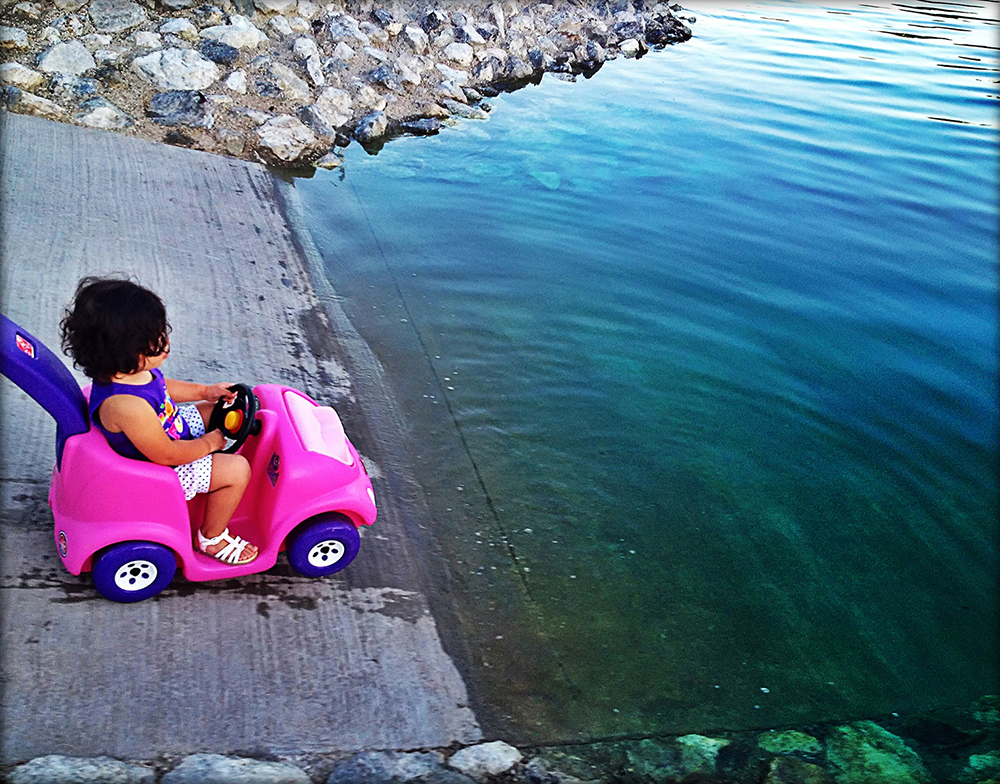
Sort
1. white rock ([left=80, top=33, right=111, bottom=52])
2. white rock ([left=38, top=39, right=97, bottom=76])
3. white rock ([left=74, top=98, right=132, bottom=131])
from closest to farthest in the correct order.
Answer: white rock ([left=74, top=98, right=132, bottom=131]) < white rock ([left=38, top=39, right=97, bottom=76]) < white rock ([left=80, top=33, right=111, bottom=52])

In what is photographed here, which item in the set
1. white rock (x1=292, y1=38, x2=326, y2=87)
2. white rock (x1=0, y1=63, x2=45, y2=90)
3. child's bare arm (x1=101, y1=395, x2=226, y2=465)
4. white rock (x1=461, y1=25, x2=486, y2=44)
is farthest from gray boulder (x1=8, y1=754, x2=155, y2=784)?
white rock (x1=461, y1=25, x2=486, y2=44)

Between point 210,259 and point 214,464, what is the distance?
8.20 ft

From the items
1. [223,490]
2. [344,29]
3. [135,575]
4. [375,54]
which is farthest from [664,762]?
[344,29]

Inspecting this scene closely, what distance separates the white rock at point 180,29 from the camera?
23.6 feet

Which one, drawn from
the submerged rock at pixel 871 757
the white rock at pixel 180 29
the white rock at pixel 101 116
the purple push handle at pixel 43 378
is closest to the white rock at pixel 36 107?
the white rock at pixel 101 116

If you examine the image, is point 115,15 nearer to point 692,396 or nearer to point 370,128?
point 370,128

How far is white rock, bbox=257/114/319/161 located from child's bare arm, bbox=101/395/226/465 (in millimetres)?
4627

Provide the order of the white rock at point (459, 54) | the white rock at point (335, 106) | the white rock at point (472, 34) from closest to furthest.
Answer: the white rock at point (335, 106), the white rock at point (459, 54), the white rock at point (472, 34)

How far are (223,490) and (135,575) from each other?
35 centimetres

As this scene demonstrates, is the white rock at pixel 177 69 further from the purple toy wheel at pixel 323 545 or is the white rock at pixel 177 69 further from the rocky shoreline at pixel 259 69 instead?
the purple toy wheel at pixel 323 545

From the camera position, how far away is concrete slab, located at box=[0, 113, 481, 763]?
2365 mm

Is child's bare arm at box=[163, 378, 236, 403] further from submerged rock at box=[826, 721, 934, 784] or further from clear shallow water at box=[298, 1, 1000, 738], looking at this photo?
submerged rock at box=[826, 721, 934, 784]

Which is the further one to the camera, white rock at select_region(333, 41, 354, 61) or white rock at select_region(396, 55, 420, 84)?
white rock at select_region(396, 55, 420, 84)

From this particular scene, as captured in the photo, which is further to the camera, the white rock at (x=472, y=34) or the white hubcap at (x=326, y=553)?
the white rock at (x=472, y=34)
